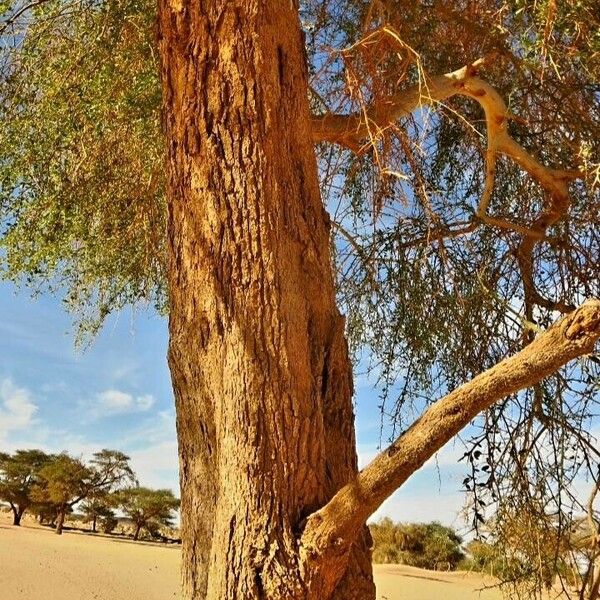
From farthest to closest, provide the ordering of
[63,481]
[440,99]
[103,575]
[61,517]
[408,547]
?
[61,517] → [63,481] → [408,547] → [103,575] → [440,99]

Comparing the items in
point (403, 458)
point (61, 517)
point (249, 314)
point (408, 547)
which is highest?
point (61, 517)

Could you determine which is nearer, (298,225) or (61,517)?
(298,225)

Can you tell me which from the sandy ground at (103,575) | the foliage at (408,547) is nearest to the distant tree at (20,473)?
the sandy ground at (103,575)

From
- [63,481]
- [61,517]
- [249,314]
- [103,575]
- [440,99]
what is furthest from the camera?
[61,517]

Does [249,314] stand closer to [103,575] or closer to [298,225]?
[298,225]

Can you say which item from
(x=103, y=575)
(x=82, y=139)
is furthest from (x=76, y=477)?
(x=82, y=139)

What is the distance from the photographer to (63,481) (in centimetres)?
2775

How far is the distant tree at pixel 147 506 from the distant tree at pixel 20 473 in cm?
307

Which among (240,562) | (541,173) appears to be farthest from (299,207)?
(541,173)

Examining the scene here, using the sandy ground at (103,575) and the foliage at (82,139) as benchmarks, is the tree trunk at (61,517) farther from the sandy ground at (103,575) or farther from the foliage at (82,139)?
the foliage at (82,139)

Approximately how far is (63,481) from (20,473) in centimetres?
287

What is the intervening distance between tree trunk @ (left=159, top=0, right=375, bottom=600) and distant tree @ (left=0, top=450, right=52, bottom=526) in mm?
28620

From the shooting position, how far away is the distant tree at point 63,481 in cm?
2795

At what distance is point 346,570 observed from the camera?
2447mm
